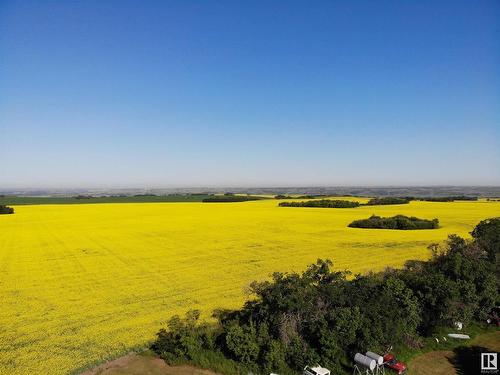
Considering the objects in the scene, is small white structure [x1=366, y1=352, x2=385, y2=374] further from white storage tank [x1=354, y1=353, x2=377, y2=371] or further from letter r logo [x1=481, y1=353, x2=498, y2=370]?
letter r logo [x1=481, y1=353, x2=498, y2=370]

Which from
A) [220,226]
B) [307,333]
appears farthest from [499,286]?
[220,226]

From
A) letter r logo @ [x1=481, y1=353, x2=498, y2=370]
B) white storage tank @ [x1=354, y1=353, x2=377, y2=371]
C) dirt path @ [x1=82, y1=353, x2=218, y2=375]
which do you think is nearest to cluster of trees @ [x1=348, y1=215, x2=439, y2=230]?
letter r logo @ [x1=481, y1=353, x2=498, y2=370]

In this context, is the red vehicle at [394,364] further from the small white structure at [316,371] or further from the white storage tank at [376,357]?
the small white structure at [316,371]

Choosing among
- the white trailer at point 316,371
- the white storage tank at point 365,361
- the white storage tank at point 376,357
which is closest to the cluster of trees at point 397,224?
the white storage tank at point 376,357

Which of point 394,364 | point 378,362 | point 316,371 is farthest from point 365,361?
point 316,371

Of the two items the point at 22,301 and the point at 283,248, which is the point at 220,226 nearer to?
the point at 283,248
